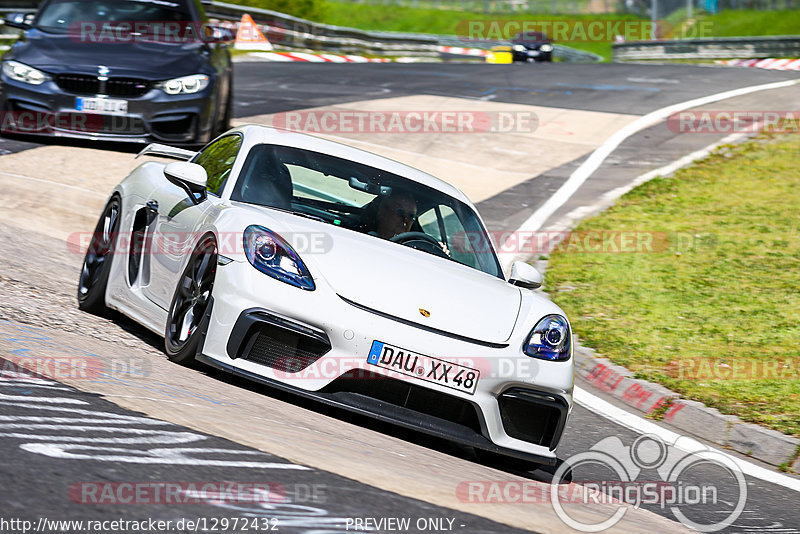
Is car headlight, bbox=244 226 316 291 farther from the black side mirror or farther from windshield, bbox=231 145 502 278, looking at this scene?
the black side mirror

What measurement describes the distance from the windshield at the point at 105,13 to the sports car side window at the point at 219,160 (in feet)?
18.5

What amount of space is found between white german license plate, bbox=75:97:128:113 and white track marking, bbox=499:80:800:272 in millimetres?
4053

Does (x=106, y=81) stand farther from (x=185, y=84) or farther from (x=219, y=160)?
(x=219, y=160)

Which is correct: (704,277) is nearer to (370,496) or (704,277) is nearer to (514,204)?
(514,204)

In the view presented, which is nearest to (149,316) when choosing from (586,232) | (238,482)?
(238,482)

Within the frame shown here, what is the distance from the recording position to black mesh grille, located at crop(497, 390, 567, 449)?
205 inches

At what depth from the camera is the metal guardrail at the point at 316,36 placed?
30.6 m

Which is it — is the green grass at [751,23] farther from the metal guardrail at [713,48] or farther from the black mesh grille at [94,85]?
the black mesh grille at [94,85]

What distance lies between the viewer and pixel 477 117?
18.0m

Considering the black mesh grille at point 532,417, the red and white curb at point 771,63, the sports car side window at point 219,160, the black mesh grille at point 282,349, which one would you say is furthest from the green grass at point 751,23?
the black mesh grille at point 282,349

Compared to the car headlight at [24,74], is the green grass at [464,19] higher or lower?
lower

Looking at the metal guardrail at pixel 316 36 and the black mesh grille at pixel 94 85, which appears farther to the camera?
the metal guardrail at pixel 316 36

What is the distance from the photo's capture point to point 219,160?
21.7 feet

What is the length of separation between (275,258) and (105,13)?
787cm
